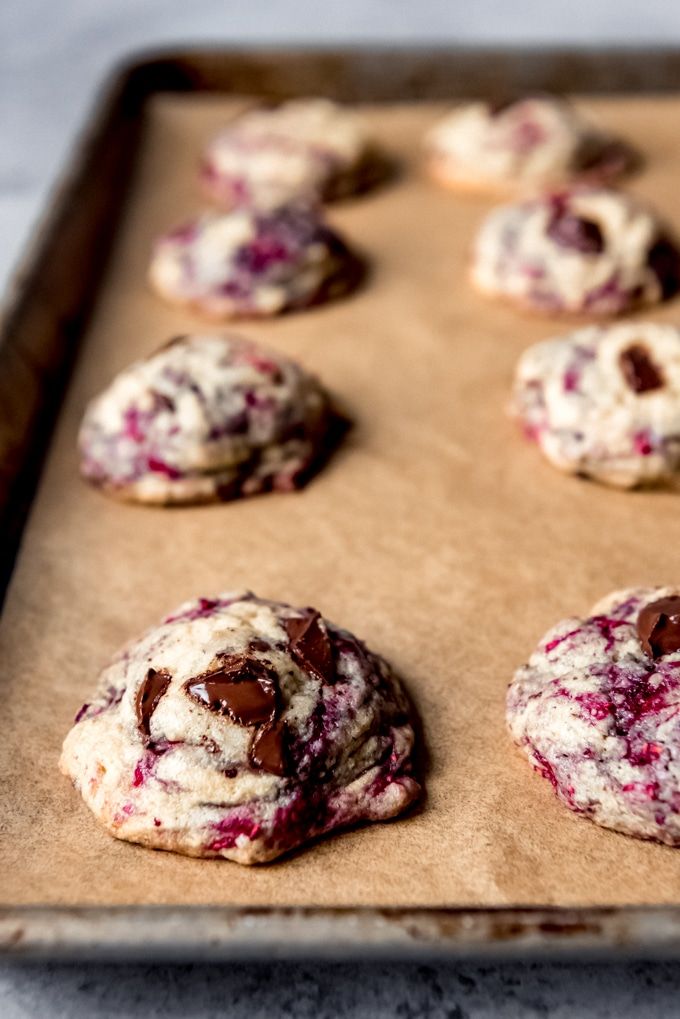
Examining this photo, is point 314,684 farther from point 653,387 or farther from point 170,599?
point 653,387

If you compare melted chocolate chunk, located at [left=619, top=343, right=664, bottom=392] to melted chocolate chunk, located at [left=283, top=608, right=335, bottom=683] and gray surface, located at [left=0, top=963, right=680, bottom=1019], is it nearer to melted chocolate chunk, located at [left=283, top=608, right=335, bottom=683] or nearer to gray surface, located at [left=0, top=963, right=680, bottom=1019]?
melted chocolate chunk, located at [left=283, top=608, right=335, bottom=683]

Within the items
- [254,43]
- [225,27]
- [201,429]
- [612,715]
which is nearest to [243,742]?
[612,715]

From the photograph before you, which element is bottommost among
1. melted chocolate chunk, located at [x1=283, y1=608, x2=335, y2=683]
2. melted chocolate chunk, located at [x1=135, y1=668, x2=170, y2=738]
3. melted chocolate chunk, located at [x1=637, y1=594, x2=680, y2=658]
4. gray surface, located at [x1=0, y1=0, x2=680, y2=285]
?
gray surface, located at [x1=0, y1=0, x2=680, y2=285]

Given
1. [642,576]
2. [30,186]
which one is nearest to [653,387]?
[642,576]

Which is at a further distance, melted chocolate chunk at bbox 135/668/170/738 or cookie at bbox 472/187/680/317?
cookie at bbox 472/187/680/317

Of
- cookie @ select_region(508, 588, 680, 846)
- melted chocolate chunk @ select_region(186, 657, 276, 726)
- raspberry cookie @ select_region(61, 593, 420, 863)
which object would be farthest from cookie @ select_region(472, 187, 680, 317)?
melted chocolate chunk @ select_region(186, 657, 276, 726)

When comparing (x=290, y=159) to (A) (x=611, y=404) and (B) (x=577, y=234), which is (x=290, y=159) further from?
(A) (x=611, y=404)

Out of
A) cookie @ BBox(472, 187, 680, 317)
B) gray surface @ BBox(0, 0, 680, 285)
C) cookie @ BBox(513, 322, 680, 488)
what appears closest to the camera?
cookie @ BBox(513, 322, 680, 488)
